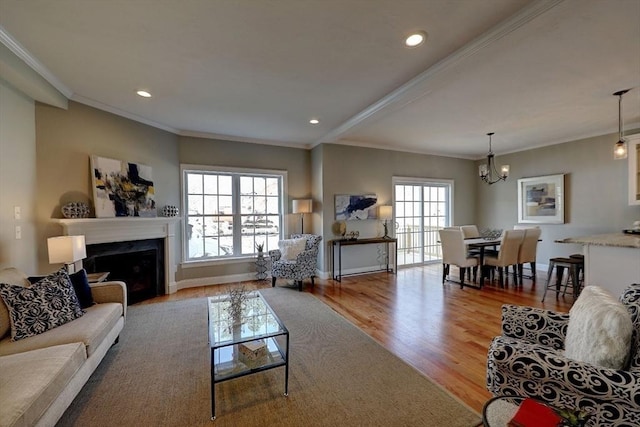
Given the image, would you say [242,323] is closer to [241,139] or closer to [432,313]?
[432,313]

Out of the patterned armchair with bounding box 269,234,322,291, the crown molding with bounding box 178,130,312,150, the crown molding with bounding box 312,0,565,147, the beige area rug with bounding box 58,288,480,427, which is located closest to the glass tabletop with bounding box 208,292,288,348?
the beige area rug with bounding box 58,288,480,427

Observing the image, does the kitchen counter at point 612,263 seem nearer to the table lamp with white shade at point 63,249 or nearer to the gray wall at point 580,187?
the gray wall at point 580,187

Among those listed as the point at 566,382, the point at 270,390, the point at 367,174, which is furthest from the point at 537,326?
the point at 367,174

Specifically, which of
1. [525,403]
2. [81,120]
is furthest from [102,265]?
[525,403]

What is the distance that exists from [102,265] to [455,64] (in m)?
4.76

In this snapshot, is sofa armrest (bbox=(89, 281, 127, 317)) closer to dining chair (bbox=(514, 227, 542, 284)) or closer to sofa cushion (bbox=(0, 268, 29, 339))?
sofa cushion (bbox=(0, 268, 29, 339))

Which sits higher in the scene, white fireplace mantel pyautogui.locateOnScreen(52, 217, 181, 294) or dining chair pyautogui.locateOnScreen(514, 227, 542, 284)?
white fireplace mantel pyautogui.locateOnScreen(52, 217, 181, 294)

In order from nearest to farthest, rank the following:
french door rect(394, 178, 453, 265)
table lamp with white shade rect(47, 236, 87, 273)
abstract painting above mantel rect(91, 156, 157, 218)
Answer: table lamp with white shade rect(47, 236, 87, 273) → abstract painting above mantel rect(91, 156, 157, 218) → french door rect(394, 178, 453, 265)

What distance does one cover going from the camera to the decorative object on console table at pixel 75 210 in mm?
3213

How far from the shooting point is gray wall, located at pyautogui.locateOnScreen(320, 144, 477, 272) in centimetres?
535

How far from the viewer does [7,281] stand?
218cm

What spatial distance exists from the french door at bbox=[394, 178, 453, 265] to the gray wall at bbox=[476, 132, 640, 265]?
4.57 ft

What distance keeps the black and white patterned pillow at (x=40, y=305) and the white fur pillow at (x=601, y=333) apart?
3.41 m

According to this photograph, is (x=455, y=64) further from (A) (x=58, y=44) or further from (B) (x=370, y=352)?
(A) (x=58, y=44)
